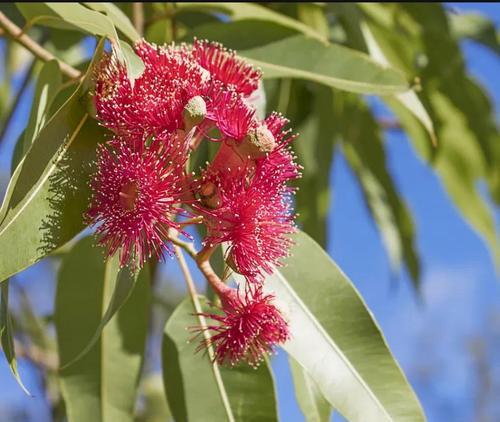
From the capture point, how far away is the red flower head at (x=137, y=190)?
882 millimetres

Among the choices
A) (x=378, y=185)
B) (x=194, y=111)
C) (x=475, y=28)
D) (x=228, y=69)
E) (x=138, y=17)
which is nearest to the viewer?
(x=194, y=111)

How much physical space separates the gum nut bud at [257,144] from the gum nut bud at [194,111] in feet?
0.16

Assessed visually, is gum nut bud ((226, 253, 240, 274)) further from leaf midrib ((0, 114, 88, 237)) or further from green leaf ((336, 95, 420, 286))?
green leaf ((336, 95, 420, 286))

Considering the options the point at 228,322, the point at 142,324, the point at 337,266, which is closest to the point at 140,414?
the point at 142,324

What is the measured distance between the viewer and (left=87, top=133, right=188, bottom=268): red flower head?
0.88 meters

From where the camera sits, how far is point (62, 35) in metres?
1.56

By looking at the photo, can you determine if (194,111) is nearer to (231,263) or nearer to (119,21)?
(231,263)

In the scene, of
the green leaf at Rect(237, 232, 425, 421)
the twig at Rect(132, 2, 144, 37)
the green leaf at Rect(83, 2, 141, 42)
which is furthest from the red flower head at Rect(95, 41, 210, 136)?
the twig at Rect(132, 2, 144, 37)

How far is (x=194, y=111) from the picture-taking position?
0.88 meters

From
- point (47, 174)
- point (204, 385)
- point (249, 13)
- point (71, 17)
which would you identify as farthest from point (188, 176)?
point (249, 13)

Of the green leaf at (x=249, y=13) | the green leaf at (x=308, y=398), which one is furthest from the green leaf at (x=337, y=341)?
the green leaf at (x=249, y=13)

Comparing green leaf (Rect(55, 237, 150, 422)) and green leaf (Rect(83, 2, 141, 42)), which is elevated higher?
green leaf (Rect(83, 2, 141, 42))

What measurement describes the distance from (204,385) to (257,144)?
0.43 metres

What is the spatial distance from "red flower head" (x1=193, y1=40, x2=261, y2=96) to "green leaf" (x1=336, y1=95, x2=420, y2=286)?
0.92 m
